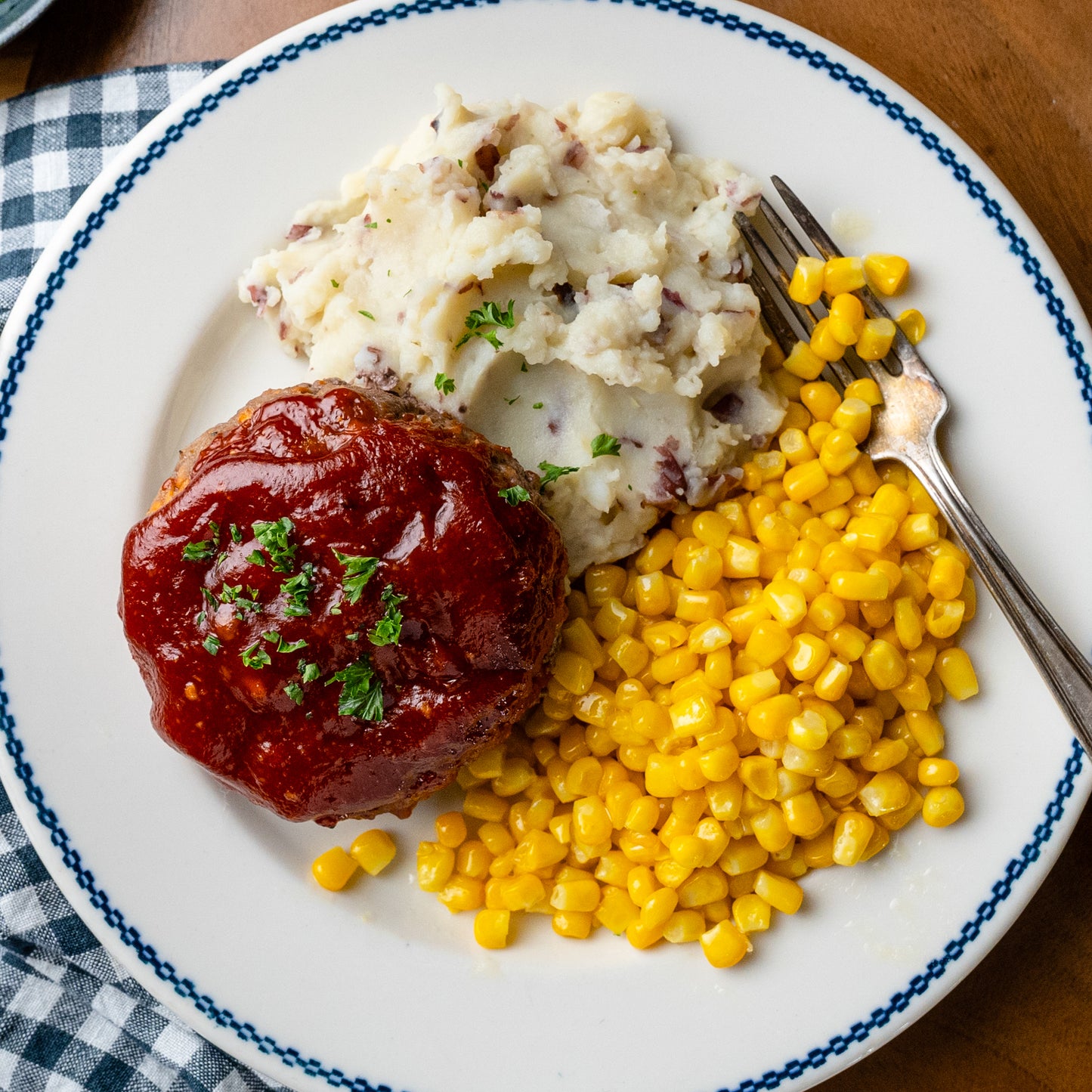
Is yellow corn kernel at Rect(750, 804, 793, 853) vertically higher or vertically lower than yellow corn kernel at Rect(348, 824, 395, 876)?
higher

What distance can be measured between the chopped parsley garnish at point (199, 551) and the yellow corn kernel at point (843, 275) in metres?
2.49

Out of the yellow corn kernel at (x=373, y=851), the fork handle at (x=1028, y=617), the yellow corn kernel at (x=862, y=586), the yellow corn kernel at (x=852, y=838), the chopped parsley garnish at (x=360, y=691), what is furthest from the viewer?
the yellow corn kernel at (x=373, y=851)

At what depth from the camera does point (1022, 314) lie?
13.6 ft

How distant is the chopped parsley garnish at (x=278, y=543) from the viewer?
3354mm

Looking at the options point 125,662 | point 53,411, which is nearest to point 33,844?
point 125,662

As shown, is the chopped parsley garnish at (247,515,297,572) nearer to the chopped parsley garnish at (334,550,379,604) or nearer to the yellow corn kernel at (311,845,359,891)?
the chopped parsley garnish at (334,550,379,604)

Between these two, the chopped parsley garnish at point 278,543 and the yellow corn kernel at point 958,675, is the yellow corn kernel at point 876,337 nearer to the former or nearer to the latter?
the yellow corn kernel at point 958,675

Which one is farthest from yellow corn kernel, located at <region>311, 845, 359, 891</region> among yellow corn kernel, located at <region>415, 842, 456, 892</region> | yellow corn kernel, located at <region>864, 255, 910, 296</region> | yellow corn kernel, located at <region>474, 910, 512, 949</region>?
yellow corn kernel, located at <region>864, 255, 910, 296</region>

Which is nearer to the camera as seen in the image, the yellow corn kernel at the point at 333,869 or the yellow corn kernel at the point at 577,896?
the yellow corn kernel at the point at 577,896

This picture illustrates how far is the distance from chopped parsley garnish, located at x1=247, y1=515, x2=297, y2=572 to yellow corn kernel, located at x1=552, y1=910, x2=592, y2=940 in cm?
183

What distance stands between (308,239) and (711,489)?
1907mm

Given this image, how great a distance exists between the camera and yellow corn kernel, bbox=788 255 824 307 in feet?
13.4

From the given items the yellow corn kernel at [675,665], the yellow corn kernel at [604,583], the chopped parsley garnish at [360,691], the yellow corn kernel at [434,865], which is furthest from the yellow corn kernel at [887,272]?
the yellow corn kernel at [434,865]

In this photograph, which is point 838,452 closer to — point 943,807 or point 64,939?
point 943,807
